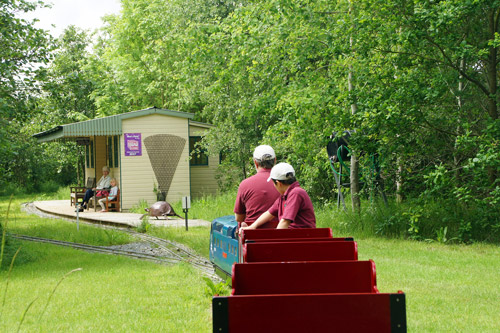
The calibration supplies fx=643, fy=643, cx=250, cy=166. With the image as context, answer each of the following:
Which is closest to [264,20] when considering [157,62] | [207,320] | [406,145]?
[406,145]

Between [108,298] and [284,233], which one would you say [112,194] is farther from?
[284,233]

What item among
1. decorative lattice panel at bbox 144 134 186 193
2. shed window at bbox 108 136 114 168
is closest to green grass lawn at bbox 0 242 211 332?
decorative lattice panel at bbox 144 134 186 193

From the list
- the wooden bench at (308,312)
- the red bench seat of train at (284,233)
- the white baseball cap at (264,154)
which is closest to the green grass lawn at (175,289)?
the red bench seat of train at (284,233)

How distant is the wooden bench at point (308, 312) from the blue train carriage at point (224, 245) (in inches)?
152

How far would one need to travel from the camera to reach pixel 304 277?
13.3 ft

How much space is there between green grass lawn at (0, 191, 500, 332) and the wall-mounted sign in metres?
9.81

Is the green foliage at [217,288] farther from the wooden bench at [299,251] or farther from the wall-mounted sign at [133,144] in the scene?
the wall-mounted sign at [133,144]

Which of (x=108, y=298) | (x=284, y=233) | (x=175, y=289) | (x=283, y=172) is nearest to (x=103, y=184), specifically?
(x=175, y=289)

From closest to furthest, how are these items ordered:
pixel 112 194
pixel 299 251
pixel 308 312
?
pixel 308 312
pixel 299 251
pixel 112 194

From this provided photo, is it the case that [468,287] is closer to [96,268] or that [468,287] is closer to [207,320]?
[207,320]

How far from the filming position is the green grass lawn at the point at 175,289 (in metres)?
6.23

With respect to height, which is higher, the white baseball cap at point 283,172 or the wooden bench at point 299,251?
the white baseball cap at point 283,172

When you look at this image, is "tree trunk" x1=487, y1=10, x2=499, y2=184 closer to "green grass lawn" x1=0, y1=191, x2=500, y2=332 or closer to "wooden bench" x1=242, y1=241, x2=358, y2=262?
"green grass lawn" x1=0, y1=191, x2=500, y2=332

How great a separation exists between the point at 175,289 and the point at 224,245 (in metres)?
0.88
